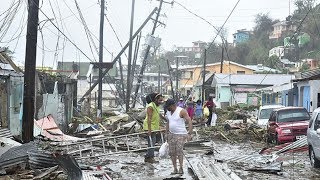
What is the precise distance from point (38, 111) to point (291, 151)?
1201 centimetres

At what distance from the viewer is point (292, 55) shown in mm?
90375

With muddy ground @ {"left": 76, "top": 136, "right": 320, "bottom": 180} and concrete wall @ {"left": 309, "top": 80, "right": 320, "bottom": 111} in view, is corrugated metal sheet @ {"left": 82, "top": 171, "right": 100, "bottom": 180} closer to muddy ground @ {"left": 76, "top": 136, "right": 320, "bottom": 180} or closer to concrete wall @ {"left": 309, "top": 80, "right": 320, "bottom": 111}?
muddy ground @ {"left": 76, "top": 136, "right": 320, "bottom": 180}

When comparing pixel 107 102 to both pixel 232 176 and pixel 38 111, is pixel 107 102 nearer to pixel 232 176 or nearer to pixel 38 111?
pixel 38 111

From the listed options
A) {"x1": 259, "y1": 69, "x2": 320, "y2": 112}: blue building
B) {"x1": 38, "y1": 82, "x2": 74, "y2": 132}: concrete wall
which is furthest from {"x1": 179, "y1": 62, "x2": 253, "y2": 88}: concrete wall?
{"x1": 38, "y1": 82, "x2": 74, "y2": 132}: concrete wall

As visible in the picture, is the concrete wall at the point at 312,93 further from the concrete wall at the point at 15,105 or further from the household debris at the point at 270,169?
the concrete wall at the point at 15,105

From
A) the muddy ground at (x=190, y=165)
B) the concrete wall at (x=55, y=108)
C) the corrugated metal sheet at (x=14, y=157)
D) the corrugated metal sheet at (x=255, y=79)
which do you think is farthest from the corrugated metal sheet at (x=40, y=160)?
the corrugated metal sheet at (x=255, y=79)

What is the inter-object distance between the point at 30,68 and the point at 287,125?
10.3 m

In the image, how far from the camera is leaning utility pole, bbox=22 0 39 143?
12.2 m

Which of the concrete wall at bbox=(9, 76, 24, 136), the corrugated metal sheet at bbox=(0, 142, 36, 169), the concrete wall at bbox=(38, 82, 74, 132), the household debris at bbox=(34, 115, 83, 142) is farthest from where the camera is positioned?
the concrete wall at bbox=(38, 82, 74, 132)

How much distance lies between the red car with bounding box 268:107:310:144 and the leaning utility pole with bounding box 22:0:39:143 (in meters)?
9.73

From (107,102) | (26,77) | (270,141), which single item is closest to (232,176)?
(26,77)

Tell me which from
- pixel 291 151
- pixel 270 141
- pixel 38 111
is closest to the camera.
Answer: pixel 291 151

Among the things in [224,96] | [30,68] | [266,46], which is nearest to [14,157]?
[30,68]

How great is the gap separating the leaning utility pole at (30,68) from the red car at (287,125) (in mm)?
9732
